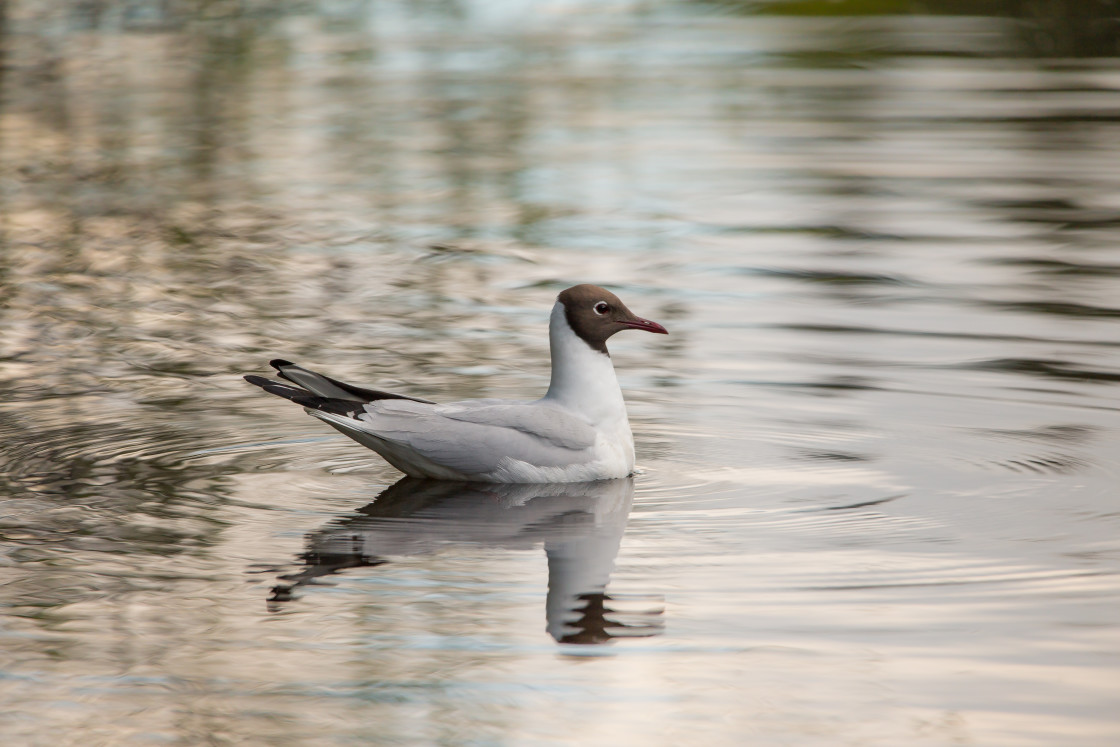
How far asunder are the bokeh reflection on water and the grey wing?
8.4 inches

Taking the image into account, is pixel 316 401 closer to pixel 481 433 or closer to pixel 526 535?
pixel 481 433

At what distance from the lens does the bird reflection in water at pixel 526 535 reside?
6516 millimetres

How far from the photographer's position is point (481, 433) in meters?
8.36

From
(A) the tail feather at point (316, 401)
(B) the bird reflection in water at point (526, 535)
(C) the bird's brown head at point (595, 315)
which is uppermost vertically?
(C) the bird's brown head at point (595, 315)

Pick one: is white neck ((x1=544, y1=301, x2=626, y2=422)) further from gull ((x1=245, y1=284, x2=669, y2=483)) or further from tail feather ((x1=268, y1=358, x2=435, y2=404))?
tail feather ((x1=268, y1=358, x2=435, y2=404))

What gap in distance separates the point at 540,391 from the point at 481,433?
5.81 feet

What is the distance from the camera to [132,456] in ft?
28.9

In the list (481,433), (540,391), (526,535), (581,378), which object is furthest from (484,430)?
(540,391)

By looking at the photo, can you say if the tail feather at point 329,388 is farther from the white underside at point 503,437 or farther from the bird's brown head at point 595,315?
the bird's brown head at point 595,315

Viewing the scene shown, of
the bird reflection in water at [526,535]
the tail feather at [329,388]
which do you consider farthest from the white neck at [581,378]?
the tail feather at [329,388]

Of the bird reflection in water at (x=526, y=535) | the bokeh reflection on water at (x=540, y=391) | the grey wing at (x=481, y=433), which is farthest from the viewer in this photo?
the grey wing at (x=481, y=433)

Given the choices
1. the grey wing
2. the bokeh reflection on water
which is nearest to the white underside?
the grey wing

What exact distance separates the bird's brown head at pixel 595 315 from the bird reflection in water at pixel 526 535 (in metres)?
0.78

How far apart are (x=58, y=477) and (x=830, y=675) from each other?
13.6 feet
